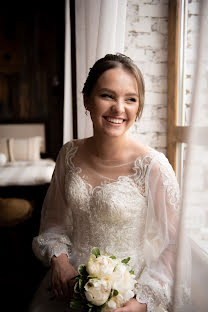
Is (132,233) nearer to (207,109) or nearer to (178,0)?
(207,109)

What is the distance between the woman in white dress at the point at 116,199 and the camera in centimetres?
107

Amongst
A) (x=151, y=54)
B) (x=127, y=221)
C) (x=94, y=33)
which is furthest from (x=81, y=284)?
(x=151, y=54)

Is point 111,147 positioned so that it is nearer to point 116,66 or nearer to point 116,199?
point 116,199

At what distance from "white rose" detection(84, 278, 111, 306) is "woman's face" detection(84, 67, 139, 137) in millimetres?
605

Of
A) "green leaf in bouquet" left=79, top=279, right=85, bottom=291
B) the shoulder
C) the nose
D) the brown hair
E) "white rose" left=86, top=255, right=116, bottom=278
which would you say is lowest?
"green leaf in bouquet" left=79, top=279, right=85, bottom=291

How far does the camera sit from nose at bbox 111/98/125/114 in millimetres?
1106

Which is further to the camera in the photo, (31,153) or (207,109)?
(31,153)

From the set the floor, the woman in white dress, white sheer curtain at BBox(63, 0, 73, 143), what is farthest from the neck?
the floor

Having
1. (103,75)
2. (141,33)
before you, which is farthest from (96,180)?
(141,33)

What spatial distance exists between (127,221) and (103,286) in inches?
16.1

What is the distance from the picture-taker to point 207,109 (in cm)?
52

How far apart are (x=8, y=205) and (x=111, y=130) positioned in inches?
69.6

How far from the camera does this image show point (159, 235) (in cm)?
109

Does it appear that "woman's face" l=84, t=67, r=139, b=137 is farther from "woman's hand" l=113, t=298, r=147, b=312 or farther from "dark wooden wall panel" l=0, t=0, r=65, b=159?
"dark wooden wall panel" l=0, t=0, r=65, b=159
